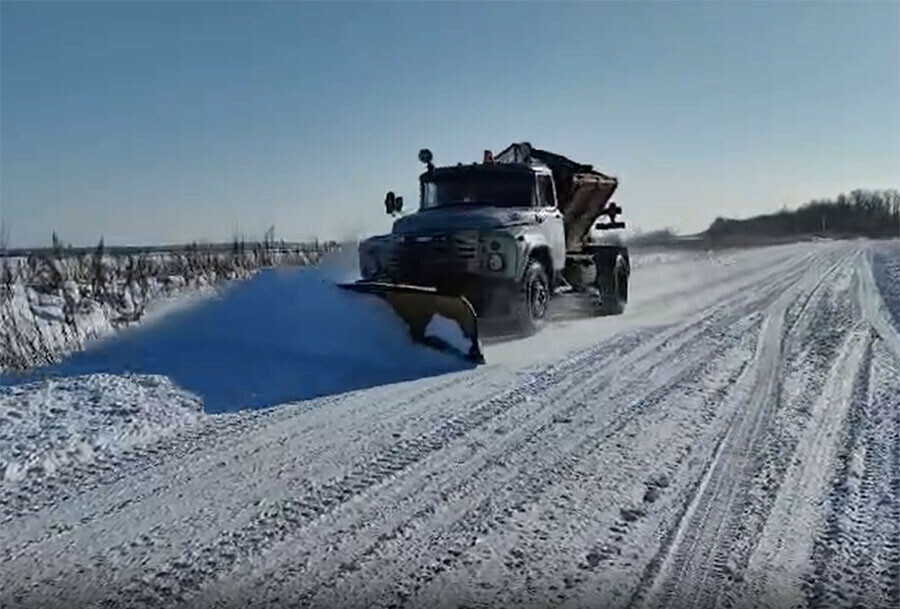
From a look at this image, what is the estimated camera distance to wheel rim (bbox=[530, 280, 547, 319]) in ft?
35.3

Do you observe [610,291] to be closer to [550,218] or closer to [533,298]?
[550,218]

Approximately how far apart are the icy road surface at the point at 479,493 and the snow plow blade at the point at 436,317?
0.75 metres

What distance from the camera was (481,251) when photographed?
398 inches

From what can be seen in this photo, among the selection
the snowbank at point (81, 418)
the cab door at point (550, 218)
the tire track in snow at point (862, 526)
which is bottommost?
the tire track in snow at point (862, 526)

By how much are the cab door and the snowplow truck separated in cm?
2

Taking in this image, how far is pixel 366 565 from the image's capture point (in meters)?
3.55

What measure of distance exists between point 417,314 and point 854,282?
14565mm

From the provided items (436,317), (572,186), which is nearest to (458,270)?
(436,317)

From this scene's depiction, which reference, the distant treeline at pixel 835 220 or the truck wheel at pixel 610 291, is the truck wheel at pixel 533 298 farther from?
the distant treeline at pixel 835 220

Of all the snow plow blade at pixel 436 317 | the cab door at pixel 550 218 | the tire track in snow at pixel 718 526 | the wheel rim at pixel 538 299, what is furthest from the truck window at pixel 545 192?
the tire track in snow at pixel 718 526

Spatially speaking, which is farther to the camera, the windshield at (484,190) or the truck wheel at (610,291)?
the truck wheel at (610,291)

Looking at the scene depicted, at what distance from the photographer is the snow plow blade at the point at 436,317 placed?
27.5 ft

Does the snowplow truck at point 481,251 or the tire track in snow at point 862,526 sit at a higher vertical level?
the snowplow truck at point 481,251

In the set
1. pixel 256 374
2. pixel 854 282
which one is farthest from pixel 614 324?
pixel 854 282
